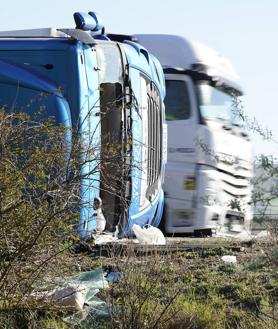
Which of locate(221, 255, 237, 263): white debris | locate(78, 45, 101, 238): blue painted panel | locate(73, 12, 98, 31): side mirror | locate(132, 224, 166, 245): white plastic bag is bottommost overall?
locate(132, 224, 166, 245): white plastic bag

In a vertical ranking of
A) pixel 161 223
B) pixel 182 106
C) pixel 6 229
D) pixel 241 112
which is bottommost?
pixel 161 223

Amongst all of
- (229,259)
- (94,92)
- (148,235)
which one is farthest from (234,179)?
(229,259)

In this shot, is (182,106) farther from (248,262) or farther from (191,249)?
(248,262)

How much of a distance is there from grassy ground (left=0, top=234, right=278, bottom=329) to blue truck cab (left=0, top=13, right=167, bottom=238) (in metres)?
0.88

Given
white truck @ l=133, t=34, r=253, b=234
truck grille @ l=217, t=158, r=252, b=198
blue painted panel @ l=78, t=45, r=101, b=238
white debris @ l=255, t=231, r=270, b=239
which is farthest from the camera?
truck grille @ l=217, t=158, r=252, b=198

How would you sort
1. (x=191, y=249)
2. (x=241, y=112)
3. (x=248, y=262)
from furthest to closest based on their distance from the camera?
(x=191, y=249)
(x=248, y=262)
(x=241, y=112)

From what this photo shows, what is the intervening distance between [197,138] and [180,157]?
2.68ft

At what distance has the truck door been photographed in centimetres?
1598

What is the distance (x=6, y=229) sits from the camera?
7516 mm

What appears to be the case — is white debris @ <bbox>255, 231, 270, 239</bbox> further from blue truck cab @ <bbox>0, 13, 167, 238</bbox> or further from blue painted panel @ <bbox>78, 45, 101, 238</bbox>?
blue painted panel @ <bbox>78, 45, 101, 238</bbox>

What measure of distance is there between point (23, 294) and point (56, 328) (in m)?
0.39

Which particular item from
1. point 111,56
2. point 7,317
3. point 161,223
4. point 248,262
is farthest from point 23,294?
point 161,223

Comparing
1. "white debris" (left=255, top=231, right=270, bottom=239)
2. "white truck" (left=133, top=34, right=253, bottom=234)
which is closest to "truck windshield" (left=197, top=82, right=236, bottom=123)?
"white truck" (left=133, top=34, right=253, bottom=234)

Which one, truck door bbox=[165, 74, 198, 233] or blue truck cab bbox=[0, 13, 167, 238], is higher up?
blue truck cab bbox=[0, 13, 167, 238]
